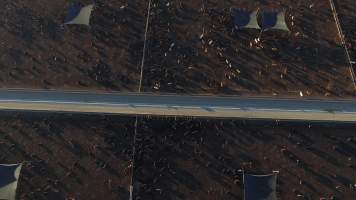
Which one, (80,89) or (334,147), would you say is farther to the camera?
(80,89)

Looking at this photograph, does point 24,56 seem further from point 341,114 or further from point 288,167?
point 341,114

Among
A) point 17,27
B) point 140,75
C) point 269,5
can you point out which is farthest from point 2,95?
point 269,5

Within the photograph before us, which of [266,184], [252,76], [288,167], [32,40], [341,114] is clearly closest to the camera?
[266,184]

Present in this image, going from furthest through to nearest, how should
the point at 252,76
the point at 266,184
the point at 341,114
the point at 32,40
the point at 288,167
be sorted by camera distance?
the point at 32,40 < the point at 252,76 < the point at 341,114 < the point at 288,167 < the point at 266,184

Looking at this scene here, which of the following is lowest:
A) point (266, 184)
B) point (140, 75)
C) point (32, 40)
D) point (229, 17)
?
point (266, 184)

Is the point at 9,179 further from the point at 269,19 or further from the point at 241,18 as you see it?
the point at 269,19

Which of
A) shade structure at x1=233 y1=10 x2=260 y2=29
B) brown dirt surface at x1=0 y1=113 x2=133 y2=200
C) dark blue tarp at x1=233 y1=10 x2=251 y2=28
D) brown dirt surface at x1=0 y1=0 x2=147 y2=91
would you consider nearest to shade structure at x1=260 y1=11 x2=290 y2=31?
shade structure at x1=233 y1=10 x2=260 y2=29
